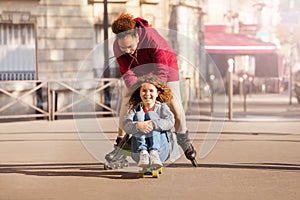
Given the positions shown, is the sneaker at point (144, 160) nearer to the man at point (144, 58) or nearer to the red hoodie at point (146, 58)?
the man at point (144, 58)

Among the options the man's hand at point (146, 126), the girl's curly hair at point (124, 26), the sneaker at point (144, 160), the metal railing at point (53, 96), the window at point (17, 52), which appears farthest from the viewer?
the window at point (17, 52)

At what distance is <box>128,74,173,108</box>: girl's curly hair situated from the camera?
7.56m

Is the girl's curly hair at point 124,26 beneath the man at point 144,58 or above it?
above

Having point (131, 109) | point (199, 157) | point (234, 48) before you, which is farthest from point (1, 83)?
point (234, 48)

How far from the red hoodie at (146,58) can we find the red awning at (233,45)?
1143 inches

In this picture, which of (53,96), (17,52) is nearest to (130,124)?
(53,96)

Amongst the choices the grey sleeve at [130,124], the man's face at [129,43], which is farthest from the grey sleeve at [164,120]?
the man's face at [129,43]

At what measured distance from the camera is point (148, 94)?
24.4 ft

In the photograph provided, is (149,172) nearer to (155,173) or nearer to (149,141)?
(155,173)

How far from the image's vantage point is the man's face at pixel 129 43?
7.61 metres

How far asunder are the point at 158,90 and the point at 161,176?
2.72ft

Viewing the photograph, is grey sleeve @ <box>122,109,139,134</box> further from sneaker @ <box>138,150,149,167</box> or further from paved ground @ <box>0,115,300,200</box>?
paved ground @ <box>0,115,300,200</box>

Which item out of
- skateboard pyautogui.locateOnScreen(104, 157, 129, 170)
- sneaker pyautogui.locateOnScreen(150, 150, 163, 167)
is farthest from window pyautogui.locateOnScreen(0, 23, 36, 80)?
sneaker pyautogui.locateOnScreen(150, 150, 163, 167)

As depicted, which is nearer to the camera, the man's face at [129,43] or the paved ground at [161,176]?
the paved ground at [161,176]
